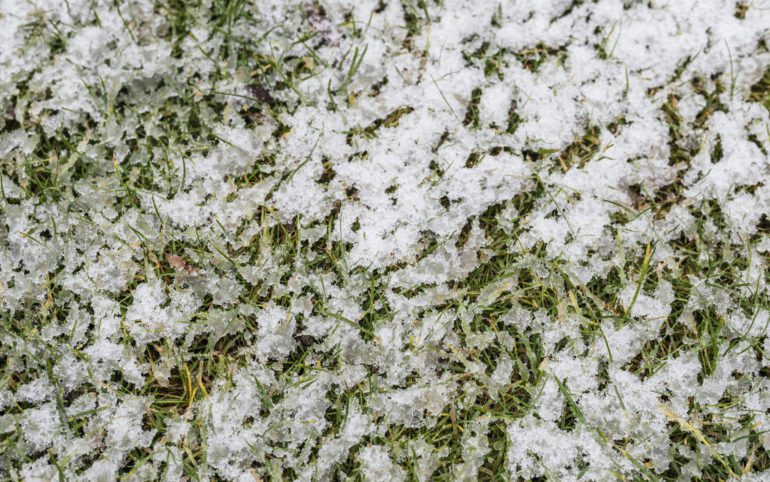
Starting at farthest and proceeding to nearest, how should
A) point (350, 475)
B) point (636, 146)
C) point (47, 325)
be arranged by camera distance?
point (636, 146), point (47, 325), point (350, 475)

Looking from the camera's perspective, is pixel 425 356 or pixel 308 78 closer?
pixel 425 356

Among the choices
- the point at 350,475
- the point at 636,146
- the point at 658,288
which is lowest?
the point at 350,475

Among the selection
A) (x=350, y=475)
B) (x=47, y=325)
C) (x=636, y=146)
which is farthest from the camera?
(x=636, y=146)

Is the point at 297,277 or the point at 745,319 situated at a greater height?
the point at 297,277

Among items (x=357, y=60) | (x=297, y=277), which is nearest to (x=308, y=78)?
(x=357, y=60)

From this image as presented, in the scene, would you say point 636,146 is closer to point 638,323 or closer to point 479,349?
point 638,323

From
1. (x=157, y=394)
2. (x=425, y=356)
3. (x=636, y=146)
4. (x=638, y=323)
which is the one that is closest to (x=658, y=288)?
(x=638, y=323)
